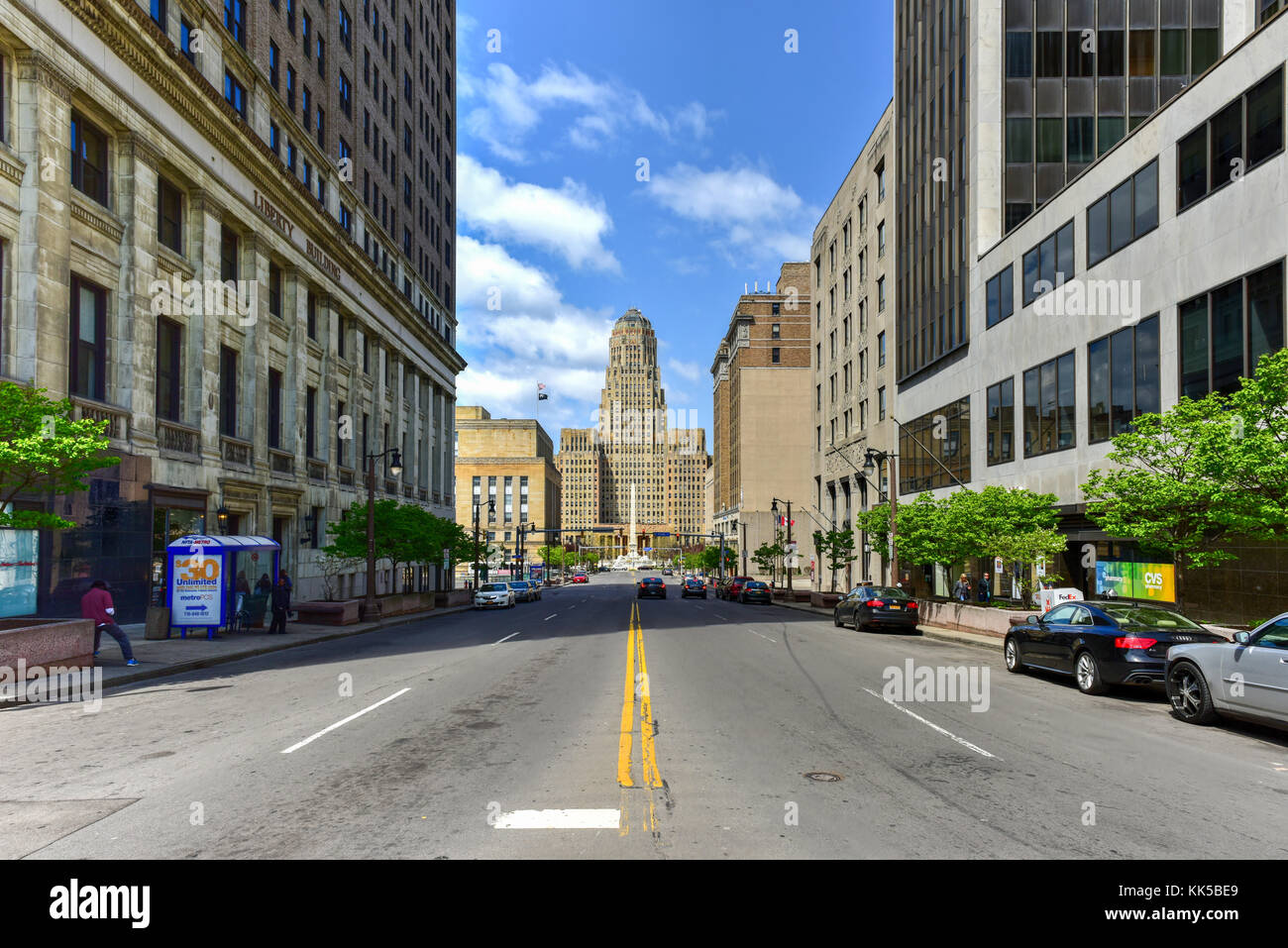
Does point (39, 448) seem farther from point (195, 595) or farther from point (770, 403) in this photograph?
point (770, 403)

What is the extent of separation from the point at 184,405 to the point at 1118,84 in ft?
134

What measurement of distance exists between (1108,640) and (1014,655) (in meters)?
3.61

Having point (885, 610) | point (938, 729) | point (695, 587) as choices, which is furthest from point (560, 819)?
point (695, 587)

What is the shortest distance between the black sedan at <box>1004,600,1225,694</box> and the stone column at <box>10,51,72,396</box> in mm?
24182

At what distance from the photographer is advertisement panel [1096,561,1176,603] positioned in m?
24.2

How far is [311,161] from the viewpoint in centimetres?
4159

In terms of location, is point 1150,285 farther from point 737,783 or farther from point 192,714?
point 192,714

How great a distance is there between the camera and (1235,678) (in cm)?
1065

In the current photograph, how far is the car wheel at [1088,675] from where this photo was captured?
46.0ft

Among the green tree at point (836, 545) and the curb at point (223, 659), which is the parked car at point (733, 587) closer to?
the green tree at point (836, 545)

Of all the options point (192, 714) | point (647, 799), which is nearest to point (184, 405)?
point (192, 714)

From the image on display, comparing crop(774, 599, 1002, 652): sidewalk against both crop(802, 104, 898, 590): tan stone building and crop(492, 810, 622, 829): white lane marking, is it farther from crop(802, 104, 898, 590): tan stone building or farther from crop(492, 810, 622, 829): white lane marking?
crop(802, 104, 898, 590): tan stone building
